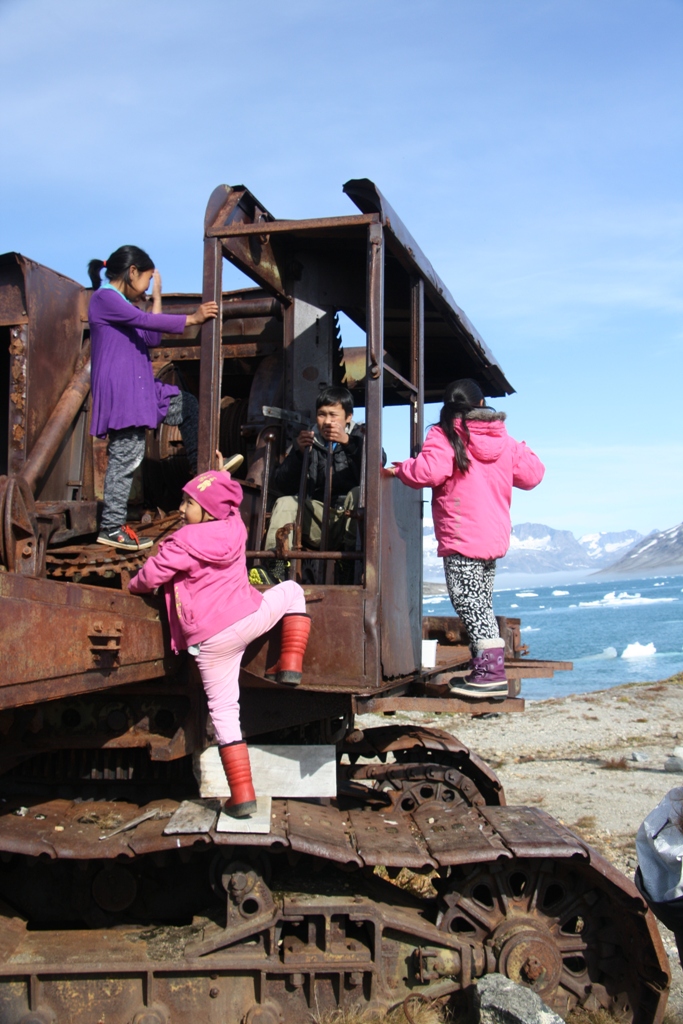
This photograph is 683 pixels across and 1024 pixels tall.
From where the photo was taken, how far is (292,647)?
4.43 meters

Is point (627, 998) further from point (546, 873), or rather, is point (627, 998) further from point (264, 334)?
point (264, 334)

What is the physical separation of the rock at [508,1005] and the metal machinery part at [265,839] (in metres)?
0.19

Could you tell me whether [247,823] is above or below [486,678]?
below

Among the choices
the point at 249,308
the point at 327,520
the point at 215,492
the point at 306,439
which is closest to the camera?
the point at 215,492

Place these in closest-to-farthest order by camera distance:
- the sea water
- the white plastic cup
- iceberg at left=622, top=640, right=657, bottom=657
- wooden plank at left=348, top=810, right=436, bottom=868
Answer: wooden plank at left=348, top=810, right=436, bottom=868, the white plastic cup, the sea water, iceberg at left=622, top=640, right=657, bottom=657

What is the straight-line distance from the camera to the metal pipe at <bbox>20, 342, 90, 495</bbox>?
5.86 metres

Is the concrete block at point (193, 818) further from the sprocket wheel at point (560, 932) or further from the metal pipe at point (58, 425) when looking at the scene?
the metal pipe at point (58, 425)

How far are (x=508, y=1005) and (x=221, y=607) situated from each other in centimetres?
230

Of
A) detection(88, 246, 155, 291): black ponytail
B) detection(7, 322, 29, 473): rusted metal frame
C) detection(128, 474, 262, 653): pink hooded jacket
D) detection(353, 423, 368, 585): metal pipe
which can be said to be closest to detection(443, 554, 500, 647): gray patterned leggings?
detection(353, 423, 368, 585): metal pipe

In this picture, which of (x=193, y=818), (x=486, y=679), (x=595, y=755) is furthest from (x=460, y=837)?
(x=595, y=755)

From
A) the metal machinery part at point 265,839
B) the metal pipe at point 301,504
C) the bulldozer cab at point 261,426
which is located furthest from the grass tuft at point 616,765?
the metal pipe at point 301,504

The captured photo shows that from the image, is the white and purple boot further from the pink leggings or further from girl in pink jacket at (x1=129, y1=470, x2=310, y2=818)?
the pink leggings

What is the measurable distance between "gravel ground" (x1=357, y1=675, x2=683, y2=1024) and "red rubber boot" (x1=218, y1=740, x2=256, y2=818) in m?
2.61

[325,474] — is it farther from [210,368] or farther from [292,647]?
[292,647]
